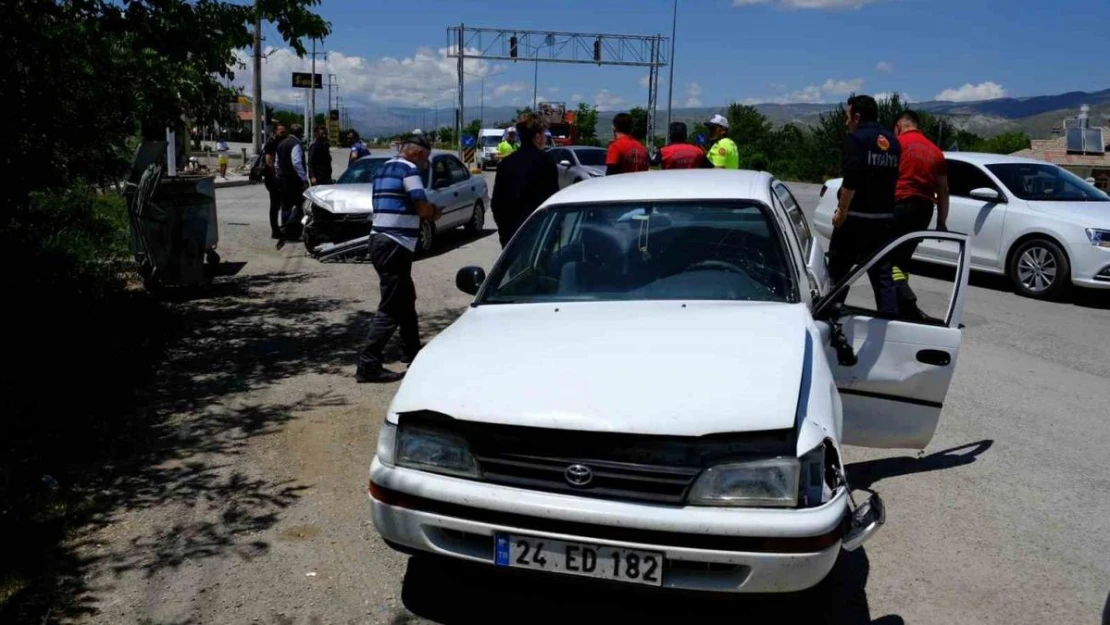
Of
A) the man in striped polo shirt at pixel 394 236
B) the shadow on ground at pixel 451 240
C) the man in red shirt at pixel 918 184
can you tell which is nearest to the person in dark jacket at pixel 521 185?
the man in striped polo shirt at pixel 394 236

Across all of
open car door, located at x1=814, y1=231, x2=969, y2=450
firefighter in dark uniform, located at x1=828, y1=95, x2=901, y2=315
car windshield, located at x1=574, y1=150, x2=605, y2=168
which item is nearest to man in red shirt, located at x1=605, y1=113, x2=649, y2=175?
firefighter in dark uniform, located at x1=828, y1=95, x2=901, y2=315

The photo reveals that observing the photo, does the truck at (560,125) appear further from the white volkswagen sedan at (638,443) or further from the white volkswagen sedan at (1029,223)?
the white volkswagen sedan at (638,443)

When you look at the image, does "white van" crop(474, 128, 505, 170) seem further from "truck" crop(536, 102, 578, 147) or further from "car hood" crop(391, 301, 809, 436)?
"car hood" crop(391, 301, 809, 436)

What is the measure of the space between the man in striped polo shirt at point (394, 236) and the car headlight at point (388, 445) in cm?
319

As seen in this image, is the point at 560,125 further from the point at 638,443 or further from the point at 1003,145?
the point at 638,443

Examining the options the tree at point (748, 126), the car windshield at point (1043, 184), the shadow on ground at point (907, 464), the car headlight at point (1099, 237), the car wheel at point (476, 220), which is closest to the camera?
the shadow on ground at point (907, 464)

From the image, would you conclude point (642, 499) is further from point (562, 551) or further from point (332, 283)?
point (332, 283)

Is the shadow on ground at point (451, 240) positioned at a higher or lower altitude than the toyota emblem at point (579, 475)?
lower

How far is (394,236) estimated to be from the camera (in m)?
6.62

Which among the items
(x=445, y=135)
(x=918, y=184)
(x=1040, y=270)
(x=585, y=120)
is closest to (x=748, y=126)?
Result: (x=585, y=120)

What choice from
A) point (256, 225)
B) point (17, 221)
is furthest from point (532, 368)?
point (256, 225)

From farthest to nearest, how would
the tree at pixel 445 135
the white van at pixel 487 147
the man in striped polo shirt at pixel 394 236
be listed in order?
the tree at pixel 445 135 < the white van at pixel 487 147 < the man in striped polo shirt at pixel 394 236

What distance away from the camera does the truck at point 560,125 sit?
4287 cm

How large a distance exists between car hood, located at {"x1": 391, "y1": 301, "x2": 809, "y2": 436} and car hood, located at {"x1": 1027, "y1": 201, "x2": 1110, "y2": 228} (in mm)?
7500
